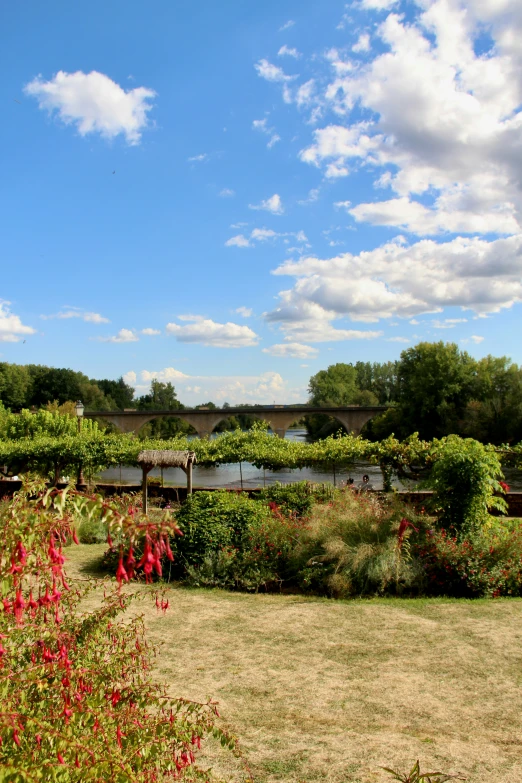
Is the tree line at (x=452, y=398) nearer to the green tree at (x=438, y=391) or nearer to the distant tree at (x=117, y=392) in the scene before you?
the green tree at (x=438, y=391)

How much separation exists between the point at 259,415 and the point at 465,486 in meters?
54.5

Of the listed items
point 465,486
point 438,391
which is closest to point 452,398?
point 438,391

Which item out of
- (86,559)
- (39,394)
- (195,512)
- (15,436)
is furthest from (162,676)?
(39,394)

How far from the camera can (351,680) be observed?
609 centimetres

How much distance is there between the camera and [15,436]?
109 feet

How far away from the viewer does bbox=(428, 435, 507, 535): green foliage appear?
→ 1046cm

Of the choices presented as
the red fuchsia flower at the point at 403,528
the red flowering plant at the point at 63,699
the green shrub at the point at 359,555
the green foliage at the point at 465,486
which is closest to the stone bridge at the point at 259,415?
the green foliage at the point at 465,486

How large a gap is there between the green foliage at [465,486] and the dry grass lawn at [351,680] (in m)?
1.98

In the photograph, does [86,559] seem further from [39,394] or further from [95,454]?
[39,394]

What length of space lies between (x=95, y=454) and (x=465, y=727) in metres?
20.2

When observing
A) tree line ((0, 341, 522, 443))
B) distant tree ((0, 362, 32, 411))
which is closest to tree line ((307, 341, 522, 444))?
tree line ((0, 341, 522, 443))

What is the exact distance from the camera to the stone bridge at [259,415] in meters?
63.2

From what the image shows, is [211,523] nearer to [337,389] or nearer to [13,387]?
[13,387]

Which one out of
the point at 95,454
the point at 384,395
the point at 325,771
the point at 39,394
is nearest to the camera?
the point at 325,771
